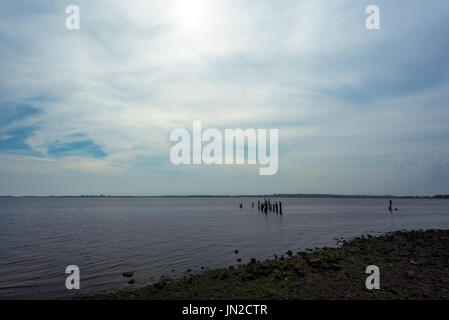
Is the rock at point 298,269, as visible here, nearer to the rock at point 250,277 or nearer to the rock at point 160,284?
the rock at point 250,277

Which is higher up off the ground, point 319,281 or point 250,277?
point 319,281

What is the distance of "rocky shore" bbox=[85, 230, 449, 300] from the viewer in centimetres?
1134

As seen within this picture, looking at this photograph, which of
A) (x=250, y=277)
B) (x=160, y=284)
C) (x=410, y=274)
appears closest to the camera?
(x=410, y=274)

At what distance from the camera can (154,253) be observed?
892 inches

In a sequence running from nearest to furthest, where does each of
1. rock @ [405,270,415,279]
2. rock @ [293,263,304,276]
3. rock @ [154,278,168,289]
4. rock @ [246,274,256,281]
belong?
rock @ [405,270,415,279]
rock @ [154,278,168,289]
rock @ [246,274,256,281]
rock @ [293,263,304,276]

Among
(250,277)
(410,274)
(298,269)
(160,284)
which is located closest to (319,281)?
(298,269)

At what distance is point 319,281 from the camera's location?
12969 millimetres

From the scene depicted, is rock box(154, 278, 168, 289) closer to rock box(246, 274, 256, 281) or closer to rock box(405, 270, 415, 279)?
rock box(246, 274, 256, 281)

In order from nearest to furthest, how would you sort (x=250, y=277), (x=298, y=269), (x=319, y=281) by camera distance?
(x=319, y=281) < (x=250, y=277) < (x=298, y=269)

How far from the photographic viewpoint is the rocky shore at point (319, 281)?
11336 mm

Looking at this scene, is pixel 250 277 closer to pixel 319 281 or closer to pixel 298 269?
pixel 298 269

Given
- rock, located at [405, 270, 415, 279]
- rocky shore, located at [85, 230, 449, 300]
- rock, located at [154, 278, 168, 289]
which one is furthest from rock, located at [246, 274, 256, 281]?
rock, located at [405, 270, 415, 279]

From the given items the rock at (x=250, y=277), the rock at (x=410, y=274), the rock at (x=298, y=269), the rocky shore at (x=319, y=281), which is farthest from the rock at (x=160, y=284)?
the rock at (x=410, y=274)
